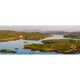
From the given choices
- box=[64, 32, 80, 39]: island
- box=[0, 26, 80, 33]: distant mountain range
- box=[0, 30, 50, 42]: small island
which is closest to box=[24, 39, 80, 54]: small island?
box=[64, 32, 80, 39]: island

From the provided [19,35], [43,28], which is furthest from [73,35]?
[19,35]

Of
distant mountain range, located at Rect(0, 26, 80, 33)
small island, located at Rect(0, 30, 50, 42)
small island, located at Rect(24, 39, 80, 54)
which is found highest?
distant mountain range, located at Rect(0, 26, 80, 33)

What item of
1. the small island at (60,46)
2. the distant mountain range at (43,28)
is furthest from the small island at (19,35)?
the small island at (60,46)

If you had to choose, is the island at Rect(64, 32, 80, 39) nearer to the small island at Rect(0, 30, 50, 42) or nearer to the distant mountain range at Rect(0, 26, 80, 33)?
the distant mountain range at Rect(0, 26, 80, 33)

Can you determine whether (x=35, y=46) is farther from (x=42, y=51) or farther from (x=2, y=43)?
(x=2, y=43)

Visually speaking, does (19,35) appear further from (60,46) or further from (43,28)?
(60,46)

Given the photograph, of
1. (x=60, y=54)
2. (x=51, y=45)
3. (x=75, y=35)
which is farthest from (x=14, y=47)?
(x=75, y=35)

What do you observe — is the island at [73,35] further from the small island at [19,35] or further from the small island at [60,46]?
the small island at [19,35]

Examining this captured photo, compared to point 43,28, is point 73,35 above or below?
below
